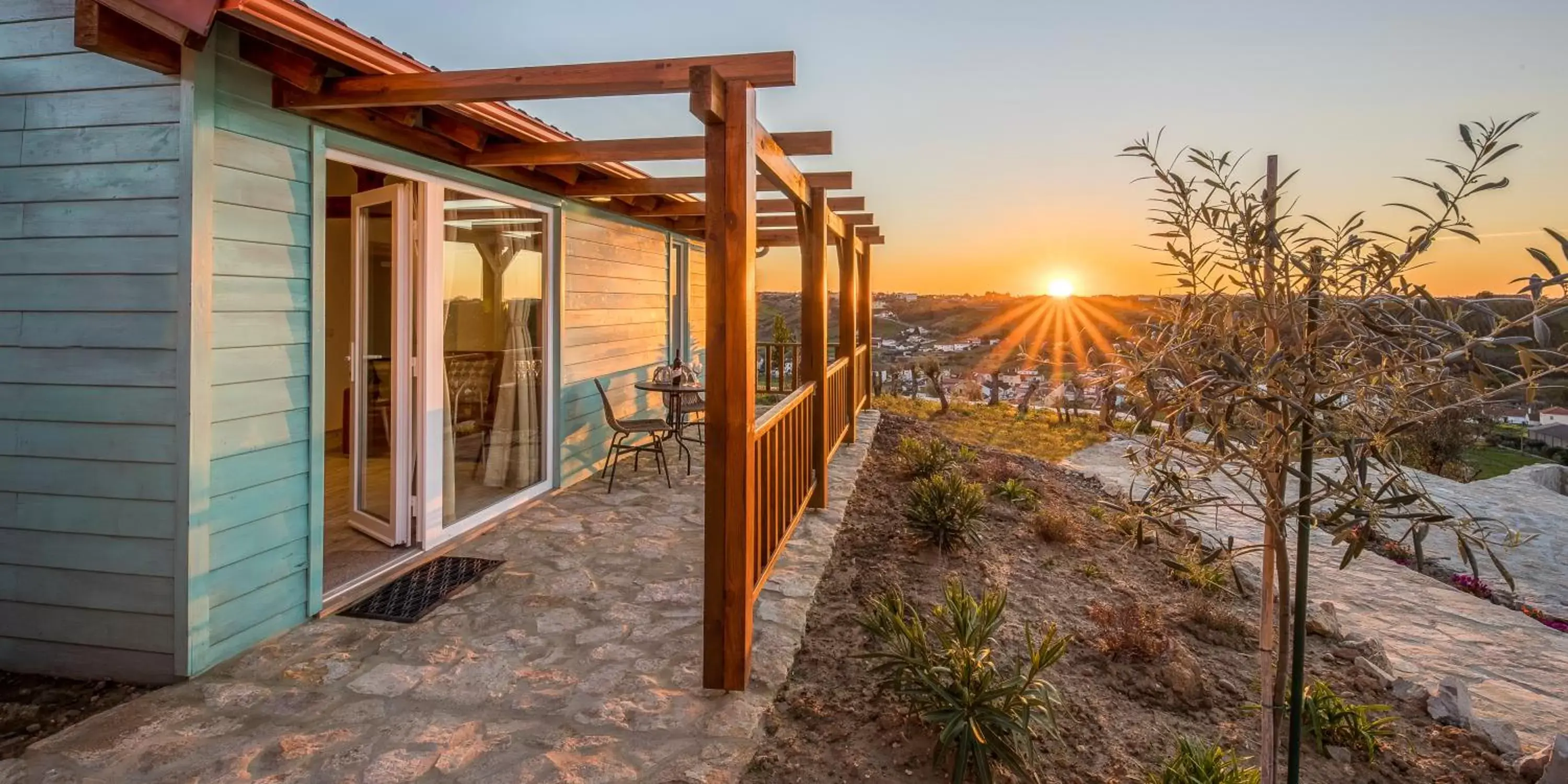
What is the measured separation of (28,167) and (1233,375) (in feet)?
13.3

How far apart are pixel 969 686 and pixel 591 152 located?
10.2 feet

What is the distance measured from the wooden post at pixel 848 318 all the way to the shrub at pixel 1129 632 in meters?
3.76

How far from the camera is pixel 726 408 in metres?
2.60

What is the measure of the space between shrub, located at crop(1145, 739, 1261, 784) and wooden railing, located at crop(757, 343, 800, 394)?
8.10 meters

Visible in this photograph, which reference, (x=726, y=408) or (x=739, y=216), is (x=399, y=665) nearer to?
(x=726, y=408)

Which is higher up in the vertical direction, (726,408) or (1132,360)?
(1132,360)

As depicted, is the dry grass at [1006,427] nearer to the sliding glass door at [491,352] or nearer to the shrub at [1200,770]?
the sliding glass door at [491,352]

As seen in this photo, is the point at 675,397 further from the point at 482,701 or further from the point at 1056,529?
the point at 482,701

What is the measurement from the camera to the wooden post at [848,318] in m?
7.06

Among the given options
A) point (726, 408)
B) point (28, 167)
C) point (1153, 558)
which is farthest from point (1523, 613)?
point (28, 167)

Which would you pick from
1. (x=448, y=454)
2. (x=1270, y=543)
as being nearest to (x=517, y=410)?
(x=448, y=454)

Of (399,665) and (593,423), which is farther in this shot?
(593,423)

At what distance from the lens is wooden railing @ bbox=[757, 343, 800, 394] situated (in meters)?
11.1

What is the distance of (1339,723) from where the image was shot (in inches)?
105
